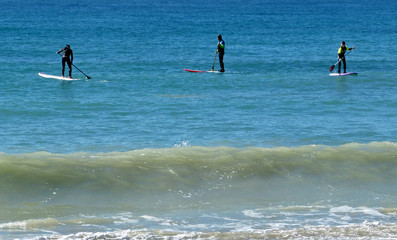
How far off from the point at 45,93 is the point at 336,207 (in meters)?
Result: 16.0

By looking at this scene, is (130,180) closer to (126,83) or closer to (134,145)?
(134,145)

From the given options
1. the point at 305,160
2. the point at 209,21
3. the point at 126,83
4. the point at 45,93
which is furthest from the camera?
the point at 209,21

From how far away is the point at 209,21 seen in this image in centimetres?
7950

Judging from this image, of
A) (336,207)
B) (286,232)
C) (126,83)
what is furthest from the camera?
(126,83)

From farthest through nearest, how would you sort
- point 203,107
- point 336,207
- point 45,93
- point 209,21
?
point 209,21 → point 45,93 → point 203,107 → point 336,207

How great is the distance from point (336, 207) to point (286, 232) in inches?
72.2

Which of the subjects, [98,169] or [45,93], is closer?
[98,169]

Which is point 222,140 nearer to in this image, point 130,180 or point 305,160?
point 305,160

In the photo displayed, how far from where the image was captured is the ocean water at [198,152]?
34.8 ft

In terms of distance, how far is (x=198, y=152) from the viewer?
588 inches

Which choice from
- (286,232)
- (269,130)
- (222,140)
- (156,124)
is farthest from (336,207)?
(156,124)

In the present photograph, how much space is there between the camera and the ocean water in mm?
10617

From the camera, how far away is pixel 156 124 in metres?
19.3

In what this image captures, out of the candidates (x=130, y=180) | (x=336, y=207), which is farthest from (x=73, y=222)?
(x=336, y=207)
